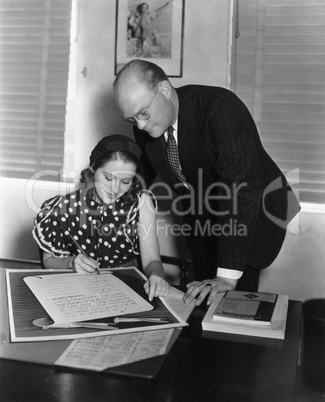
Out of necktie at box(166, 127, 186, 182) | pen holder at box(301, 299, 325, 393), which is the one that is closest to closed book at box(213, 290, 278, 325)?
necktie at box(166, 127, 186, 182)

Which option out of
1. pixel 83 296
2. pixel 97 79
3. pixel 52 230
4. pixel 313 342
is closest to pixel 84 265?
pixel 83 296

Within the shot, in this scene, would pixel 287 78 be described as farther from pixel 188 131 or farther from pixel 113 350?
pixel 113 350

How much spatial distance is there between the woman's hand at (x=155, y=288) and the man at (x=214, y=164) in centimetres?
7

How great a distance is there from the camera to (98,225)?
191 cm

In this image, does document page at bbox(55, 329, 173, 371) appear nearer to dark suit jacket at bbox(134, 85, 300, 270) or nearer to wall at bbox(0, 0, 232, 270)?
dark suit jacket at bbox(134, 85, 300, 270)

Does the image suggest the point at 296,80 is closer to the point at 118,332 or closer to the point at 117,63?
the point at 117,63

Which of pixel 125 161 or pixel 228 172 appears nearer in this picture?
pixel 228 172

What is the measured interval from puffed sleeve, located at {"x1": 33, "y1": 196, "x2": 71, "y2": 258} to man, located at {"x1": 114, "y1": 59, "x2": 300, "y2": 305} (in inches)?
17.2

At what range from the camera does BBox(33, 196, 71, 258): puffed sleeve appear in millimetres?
1789

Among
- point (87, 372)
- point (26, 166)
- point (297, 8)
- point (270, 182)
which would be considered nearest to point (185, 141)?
point (270, 182)

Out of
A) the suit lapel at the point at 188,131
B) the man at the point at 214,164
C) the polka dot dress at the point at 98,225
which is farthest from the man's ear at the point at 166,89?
the polka dot dress at the point at 98,225

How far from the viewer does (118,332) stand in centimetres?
107

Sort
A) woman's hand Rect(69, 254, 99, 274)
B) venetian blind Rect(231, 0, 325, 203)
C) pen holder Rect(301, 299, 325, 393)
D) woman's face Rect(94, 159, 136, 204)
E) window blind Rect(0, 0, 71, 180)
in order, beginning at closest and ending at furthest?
1. woman's hand Rect(69, 254, 99, 274)
2. woman's face Rect(94, 159, 136, 204)
3. pen holder Rect(301, 299, 325, 393)
4. venetian blind Rect(231, 0, 325, 203)
5. window blind Rect(0, 0, 71, 180)

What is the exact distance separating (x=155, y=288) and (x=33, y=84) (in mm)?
2129
